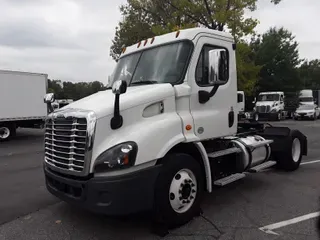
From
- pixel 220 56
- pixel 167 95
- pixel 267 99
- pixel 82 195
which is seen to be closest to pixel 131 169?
pixel 82 195

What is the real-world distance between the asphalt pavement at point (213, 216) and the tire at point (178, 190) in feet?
0.63

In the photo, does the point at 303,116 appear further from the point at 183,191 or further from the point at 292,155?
the point at 183,191

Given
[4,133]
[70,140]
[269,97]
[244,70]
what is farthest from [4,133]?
[269,97]

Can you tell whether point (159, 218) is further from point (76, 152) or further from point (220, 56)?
point (220, 56)

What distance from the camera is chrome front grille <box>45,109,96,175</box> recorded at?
12.7 ft

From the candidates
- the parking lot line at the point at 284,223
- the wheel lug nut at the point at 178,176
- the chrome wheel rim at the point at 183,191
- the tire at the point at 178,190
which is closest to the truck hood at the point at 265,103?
the parking lot line at the point at 284,223

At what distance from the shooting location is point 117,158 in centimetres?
377

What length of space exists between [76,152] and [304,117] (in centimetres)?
2993

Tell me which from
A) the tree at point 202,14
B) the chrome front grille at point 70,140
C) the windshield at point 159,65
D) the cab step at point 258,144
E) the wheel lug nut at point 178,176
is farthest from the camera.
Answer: the tree at point 202,14

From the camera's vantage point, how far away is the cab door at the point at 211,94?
189 inches

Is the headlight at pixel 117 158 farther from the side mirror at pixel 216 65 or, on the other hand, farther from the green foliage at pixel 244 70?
the green foliage at pixel 244 70

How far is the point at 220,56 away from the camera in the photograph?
442 cm

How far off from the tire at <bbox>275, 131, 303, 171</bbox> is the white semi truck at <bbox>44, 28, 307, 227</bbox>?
7.03 feet

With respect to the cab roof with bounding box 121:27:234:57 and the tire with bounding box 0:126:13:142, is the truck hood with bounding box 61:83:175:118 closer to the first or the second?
the cab roof with bounding box 121:27:234:57
